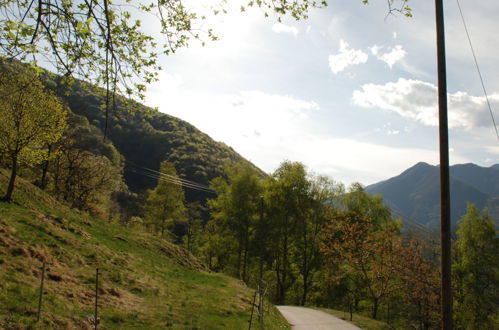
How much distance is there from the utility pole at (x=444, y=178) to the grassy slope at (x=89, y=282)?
30.7 feet

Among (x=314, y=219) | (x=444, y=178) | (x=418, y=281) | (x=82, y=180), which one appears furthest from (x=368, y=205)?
(x=444, y=178)

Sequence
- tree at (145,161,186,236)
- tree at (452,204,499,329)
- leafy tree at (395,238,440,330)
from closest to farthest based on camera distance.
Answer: leafy tree at (395,238,440,330) → tree at (452,204,499,329) → tree at (145,161,186,236)

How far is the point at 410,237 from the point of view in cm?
3969

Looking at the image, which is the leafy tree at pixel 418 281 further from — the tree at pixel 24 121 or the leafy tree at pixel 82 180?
the leafy tree at pixel 82 180

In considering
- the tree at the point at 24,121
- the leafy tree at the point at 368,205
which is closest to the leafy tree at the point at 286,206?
the leafy tree at the point at 368,205

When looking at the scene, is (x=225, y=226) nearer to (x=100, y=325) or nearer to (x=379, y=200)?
(x=379, y=200)

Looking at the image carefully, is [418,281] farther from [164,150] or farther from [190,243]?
[164,150]

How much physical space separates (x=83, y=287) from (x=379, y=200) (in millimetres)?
42015

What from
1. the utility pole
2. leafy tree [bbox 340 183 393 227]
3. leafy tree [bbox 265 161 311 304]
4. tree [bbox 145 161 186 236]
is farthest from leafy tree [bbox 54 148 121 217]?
the utility pole

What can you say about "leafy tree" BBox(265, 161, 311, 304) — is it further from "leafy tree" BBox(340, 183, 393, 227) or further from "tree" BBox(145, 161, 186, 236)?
"tree" BBox(145, 161, 186, 236)

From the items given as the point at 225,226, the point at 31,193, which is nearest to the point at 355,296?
the point at 225,226

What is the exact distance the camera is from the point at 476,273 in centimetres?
3850

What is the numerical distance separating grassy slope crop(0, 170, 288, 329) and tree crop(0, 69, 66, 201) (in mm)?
2821

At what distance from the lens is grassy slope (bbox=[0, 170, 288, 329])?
1084 cm
